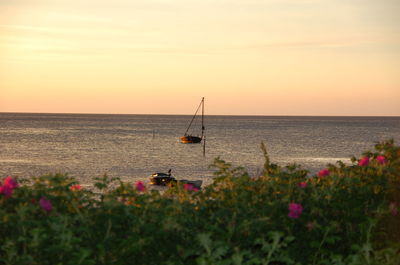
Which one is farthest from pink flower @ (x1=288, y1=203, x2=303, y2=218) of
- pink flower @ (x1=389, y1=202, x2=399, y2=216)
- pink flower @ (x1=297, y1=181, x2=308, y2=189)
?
pink flower @ (x1=389, y1=202, x2=399, y2=216)

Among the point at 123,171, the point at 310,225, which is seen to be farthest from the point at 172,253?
the point at 123,171

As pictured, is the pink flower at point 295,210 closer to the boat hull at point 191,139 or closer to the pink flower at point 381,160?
the pink flower at point 381,160

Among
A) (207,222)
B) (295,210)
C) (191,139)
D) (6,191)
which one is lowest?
(191,139)

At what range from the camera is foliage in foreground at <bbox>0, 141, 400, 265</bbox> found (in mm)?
4367

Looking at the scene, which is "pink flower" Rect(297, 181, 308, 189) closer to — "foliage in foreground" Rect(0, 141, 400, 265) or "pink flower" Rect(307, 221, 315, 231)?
"foliage in foreground" Rect(0, 141, 400, 265)

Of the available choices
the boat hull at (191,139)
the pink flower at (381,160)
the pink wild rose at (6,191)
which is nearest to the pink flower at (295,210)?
the pink flower at (381,160)

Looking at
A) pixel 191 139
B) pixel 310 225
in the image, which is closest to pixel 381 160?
pixel 310 225

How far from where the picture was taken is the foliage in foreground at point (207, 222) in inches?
172

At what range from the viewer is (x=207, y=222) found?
5188mm

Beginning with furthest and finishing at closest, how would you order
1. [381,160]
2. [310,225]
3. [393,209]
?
1. [381,160]
2. [393,209]
3. [310,225]

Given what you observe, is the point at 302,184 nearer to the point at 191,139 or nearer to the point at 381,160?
the point at 381,160

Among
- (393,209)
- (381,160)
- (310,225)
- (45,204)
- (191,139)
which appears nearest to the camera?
(45,204)

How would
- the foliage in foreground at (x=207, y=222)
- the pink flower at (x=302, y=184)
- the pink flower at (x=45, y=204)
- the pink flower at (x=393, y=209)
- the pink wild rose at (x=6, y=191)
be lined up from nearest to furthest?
1. the foliage in foreground at (x=207, y=222)
2. the pink flower at (x=45, y=204)
3. the pink wild rose at (x=6, y=191)
4. the pink flower at (x=393, y=209)
5. the pink flower at (x=302, y=184)

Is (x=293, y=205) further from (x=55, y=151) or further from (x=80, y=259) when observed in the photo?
(x=55, y=151)
